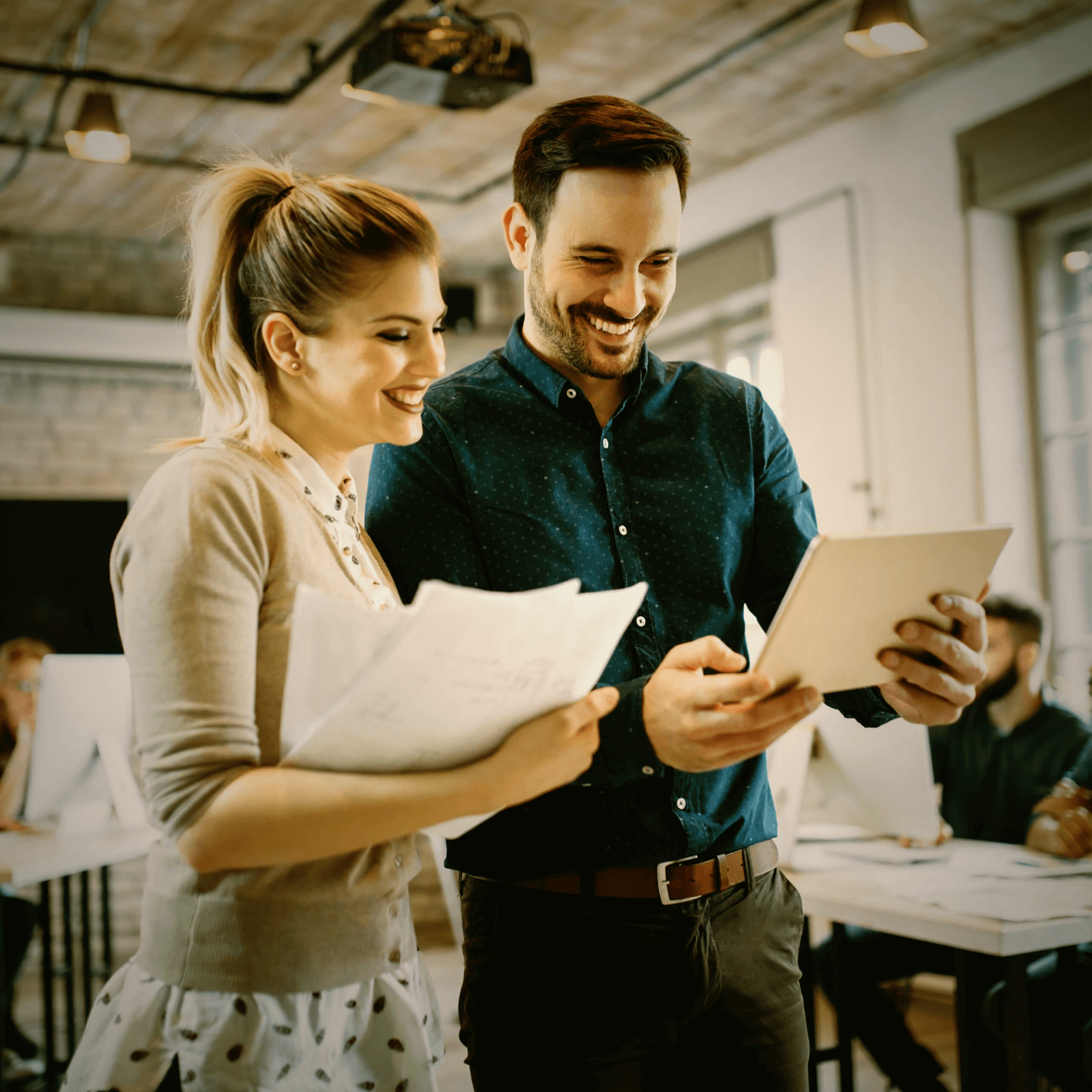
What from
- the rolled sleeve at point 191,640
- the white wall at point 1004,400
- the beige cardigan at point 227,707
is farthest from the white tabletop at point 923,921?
the white wall at point 1004,400

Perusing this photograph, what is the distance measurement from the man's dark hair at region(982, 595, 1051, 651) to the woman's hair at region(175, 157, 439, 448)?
2571 millimetres

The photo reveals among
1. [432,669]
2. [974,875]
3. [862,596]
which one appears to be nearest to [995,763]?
[974,875]

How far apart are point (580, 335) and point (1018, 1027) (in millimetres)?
1681

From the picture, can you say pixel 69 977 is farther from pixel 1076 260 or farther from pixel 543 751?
pixel 1076 260

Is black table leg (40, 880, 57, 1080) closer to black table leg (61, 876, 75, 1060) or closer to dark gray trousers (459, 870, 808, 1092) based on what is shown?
black table leg (61, 876, 75, 1060)

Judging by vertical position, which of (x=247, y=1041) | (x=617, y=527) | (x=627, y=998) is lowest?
(x=627, y=998)

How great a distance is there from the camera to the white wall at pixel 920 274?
13.8ft

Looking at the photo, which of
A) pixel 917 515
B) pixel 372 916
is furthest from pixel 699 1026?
pixel 917 515

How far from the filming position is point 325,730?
3.03ft

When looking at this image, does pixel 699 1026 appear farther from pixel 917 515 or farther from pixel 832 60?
pixel 832 60

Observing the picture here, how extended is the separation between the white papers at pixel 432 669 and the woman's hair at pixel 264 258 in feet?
1.04

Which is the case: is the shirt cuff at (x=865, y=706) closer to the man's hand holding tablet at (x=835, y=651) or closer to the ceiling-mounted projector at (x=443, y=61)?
the man's hand holding tablet at (x=835, y=651)

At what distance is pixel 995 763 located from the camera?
3252 millimetres

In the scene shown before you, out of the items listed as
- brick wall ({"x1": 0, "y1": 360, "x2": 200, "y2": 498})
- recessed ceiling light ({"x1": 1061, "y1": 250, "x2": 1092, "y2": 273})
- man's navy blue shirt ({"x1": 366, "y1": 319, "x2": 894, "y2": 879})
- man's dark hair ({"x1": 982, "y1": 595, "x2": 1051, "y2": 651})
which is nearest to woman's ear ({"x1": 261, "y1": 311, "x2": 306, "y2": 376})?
man's navy blue shirt ({"x1": 366, "y1": 319, "x2": 894, "y2": 879})
